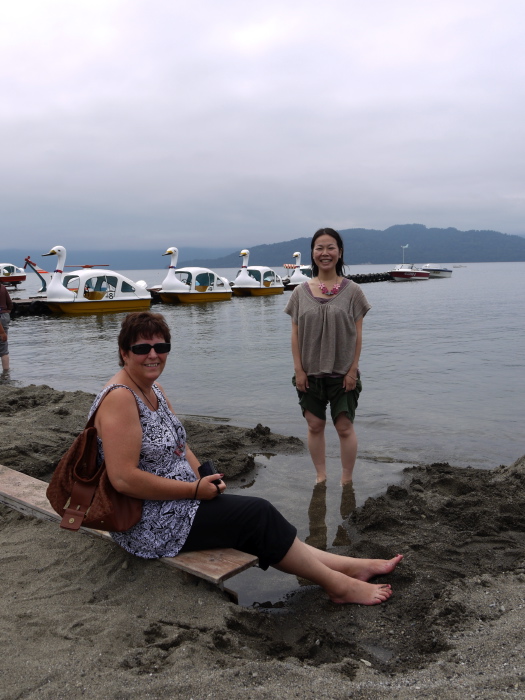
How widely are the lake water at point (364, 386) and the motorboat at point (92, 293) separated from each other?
3826mm

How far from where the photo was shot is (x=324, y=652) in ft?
8.78

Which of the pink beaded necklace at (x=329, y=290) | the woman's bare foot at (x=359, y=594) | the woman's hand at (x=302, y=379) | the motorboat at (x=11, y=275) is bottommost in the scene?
the woman's bare foot at (x=359, y=594)

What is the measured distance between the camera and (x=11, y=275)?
2162 inches

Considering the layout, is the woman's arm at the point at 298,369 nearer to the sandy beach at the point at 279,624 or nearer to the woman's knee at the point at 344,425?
the woman's knee at the point at 344,425

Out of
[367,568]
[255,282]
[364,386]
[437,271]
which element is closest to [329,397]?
[367,568]

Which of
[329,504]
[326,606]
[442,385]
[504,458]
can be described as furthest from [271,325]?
[326,606]

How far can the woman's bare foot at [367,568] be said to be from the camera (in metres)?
3.28

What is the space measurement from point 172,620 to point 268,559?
1.83 ft

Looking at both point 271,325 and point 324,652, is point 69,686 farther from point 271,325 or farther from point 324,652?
point 271,325

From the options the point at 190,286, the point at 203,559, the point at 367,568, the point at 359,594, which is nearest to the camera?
the point at 203,559

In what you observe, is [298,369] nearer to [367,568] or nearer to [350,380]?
[350,380]

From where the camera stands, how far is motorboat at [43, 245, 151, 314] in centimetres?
2883

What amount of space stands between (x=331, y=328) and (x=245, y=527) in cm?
200

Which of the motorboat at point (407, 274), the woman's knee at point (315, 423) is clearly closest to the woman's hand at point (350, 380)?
the woman's knee at point (315, 423)
